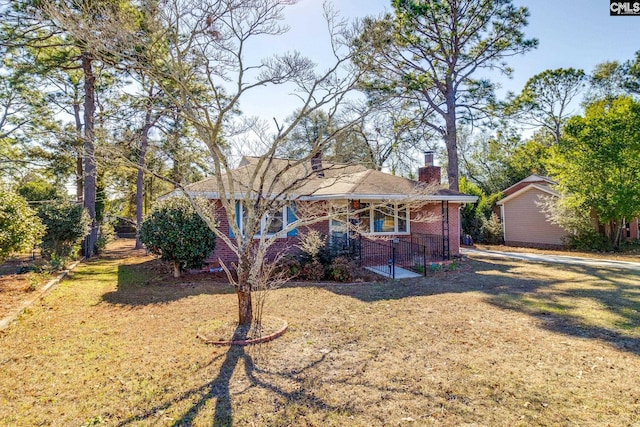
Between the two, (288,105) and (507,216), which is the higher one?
(288,105)

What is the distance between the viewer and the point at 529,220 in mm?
22625

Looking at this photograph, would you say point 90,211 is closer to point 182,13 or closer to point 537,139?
point 182,13

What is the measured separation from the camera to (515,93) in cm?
2077

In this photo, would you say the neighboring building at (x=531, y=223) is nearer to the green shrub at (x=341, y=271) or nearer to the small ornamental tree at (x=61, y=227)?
the green shrub at (x=341, y=271)

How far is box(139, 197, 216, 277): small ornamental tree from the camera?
10.1m

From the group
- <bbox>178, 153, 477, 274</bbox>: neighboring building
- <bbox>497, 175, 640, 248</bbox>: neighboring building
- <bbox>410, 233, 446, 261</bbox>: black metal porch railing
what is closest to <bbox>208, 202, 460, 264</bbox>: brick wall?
<bbox>178, 153, 477, 274</bbox>: neighboring building

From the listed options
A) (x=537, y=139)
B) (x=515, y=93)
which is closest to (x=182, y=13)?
(x=515, y=93)

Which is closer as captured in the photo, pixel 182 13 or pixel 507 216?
pixel 182 13

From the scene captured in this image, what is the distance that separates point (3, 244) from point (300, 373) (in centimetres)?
781

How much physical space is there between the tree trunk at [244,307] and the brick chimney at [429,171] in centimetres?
1130

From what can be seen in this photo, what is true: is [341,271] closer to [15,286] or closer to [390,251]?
[390,251]

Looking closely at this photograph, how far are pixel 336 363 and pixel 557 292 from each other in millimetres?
6968

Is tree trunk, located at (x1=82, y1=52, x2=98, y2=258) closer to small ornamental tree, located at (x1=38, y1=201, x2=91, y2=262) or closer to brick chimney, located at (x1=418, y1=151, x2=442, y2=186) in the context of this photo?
small ornamental tree, located at (x1=38, y1=201, x2=91, y2=262)

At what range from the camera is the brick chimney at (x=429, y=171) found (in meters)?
15.5
